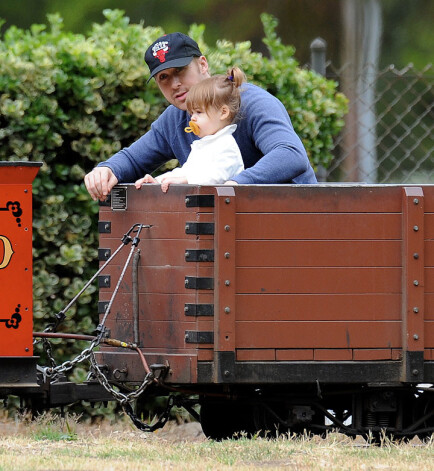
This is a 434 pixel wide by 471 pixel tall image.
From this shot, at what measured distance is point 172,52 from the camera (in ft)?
17.4

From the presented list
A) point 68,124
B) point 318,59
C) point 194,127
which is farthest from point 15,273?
point 318,59

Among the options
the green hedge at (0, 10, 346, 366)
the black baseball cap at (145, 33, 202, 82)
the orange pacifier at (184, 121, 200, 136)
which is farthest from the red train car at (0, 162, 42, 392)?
the green hedge at (0, 10, 346, 366)

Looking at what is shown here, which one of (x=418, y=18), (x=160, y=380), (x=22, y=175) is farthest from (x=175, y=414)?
(x=418, y=18)

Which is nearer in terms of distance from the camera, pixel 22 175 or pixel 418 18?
pixel 22 175

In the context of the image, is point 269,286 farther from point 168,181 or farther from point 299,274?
point 168,181

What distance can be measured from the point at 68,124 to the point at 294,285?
2.09 m

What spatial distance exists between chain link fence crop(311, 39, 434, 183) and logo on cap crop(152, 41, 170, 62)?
2.07 metres

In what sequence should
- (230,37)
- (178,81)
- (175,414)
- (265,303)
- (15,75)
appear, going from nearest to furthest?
1. (265,303)
2. (178,81)
3. (15,75)
4. (175,414)
5. (230,37)

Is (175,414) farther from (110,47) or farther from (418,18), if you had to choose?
(418,18)

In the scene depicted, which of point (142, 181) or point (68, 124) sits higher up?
point (68, 124)

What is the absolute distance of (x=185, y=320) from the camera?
4637 mm

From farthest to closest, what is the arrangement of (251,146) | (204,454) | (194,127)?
(251,146) < (194,127) < (204,454)

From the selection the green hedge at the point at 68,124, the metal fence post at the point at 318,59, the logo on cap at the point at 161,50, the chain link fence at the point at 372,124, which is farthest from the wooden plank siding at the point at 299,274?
the metal fence post at the point at 318,59

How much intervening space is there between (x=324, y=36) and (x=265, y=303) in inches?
382
